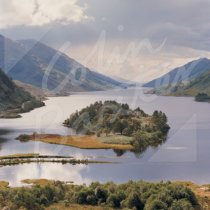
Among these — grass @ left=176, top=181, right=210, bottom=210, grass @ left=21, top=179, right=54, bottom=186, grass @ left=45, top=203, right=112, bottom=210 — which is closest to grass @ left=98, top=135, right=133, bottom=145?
grass @ left=21, top=179, right=54, bottom=186

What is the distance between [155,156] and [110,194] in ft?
217

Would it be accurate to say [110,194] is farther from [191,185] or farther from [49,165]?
[49,165]

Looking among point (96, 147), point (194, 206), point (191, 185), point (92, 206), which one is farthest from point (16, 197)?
point (96, 147)

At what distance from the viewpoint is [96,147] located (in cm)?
17025

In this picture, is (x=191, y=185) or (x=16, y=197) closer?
(x=16, y=197)

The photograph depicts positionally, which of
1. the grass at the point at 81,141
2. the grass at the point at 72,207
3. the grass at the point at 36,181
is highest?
the grass at the point at 81,141

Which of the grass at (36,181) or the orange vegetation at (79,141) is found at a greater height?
the orange vegetation at (79,141)

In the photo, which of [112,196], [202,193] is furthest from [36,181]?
[202,193]

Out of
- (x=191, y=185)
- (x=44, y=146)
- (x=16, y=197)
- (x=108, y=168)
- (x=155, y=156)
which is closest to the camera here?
(x=16, y=197)

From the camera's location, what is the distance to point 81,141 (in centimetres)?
18325

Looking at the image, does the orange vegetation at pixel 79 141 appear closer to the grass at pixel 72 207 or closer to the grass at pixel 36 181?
the grass at pixel 36 181

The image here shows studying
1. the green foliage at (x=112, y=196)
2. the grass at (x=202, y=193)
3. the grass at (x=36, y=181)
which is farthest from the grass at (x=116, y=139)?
the green foliage at (x=112, y=196)

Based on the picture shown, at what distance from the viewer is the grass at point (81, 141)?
6752 inches

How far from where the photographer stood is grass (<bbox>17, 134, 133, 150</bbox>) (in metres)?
172
